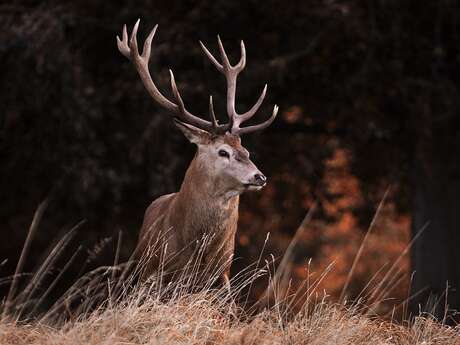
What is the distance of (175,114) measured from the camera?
691cm

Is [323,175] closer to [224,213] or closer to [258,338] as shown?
[224,213]

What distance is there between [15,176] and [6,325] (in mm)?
6437

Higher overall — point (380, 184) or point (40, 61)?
point (40, 61)

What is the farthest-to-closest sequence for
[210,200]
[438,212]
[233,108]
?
[438,212], [233,108], [210,200]

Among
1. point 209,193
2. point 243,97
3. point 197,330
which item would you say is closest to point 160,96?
point 209,193

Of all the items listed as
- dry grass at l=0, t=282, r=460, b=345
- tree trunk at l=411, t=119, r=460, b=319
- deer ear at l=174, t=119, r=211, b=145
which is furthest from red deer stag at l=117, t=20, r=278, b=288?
tree trunk at l=411, t=119, r=460, b=319

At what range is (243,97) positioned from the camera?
10.1 metres

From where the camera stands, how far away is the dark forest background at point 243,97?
9703mm

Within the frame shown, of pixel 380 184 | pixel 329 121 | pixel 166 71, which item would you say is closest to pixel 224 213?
pixel 166 71

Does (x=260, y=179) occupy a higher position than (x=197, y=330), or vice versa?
(x=260, y=179)

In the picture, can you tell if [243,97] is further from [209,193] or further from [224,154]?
[209,193]

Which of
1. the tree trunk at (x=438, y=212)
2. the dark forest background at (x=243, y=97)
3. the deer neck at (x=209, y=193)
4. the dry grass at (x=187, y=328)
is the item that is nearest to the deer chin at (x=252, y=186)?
the deer neck at (x=209, y=193)

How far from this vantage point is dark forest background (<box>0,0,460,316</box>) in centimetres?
970

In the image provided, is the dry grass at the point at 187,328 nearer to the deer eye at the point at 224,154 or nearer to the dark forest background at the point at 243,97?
the deer eye at the point at 224,154
